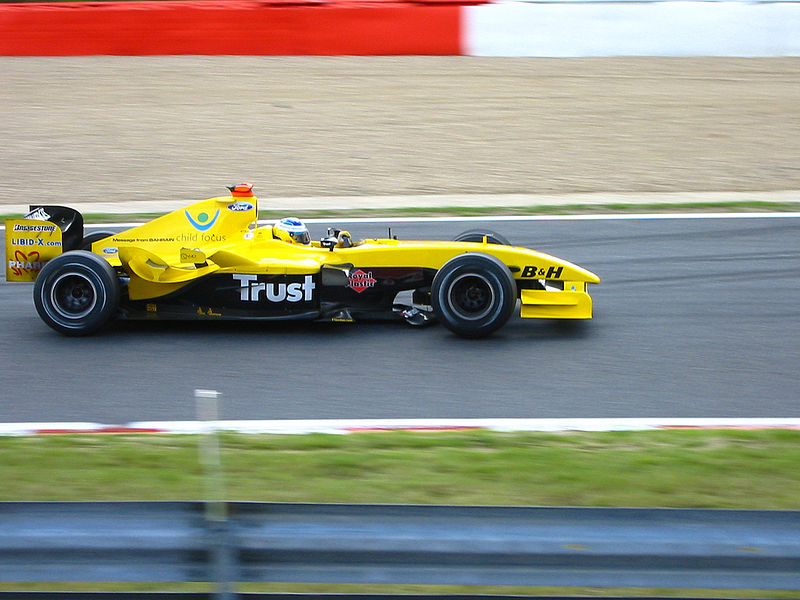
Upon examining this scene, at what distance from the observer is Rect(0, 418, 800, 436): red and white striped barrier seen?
5781 mm

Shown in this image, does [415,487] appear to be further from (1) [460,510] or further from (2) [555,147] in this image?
(2) [555,147]

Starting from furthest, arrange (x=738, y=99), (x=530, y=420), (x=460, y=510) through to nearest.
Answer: (x=738, y=99), (x=530, y=420), (x=460, y=510)

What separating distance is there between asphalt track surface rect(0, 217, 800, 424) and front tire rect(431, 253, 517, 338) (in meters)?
0.17

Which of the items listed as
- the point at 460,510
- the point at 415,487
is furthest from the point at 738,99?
the point at 460,510

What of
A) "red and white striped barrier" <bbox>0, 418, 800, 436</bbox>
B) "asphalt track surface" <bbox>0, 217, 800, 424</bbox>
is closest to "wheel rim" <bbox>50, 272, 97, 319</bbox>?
"asphalt track surface" <bbox>0, 217, 800, 424</bbox>

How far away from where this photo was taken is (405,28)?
18422mm

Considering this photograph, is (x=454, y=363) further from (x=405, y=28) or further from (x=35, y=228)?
(x=405, y=28)

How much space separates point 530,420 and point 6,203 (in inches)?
343

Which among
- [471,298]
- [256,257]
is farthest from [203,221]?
[471,298]

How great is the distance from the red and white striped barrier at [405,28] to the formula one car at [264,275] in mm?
11084

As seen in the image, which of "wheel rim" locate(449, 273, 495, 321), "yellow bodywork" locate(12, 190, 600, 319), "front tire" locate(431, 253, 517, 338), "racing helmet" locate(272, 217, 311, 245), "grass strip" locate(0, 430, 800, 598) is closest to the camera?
"grass strip" locate(0, 430, 800, 598)

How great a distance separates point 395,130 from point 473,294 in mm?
8836

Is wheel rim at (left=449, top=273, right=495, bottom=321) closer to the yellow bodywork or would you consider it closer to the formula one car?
the formula one car

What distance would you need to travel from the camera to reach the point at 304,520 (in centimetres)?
334
